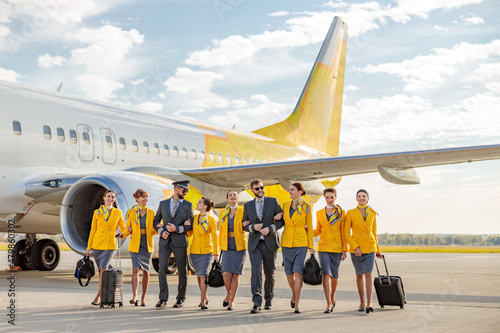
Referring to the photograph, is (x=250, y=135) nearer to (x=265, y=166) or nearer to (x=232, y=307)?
(x=265, y=166)

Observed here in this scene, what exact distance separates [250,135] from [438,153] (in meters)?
7.37

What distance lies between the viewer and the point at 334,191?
261 inches

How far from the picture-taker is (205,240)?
6863mm

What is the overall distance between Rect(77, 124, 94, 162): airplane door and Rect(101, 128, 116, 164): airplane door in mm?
271

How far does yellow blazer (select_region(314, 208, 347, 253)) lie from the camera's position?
6.53m

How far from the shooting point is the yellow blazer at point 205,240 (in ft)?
22.5

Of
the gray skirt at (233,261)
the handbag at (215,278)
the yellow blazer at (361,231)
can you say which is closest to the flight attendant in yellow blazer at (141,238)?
the handbag at (215,278)

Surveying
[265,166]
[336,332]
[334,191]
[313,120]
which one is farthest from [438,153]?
[313,120]

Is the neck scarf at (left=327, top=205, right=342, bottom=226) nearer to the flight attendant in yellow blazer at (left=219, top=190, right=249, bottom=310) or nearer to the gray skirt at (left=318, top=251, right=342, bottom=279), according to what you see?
the gray skirt at (left=318, top=251, right=342, bottom=279)

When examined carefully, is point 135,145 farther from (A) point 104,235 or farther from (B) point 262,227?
(B) point 262,227

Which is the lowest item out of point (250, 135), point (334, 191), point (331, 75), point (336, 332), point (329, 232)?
point (336, 332)

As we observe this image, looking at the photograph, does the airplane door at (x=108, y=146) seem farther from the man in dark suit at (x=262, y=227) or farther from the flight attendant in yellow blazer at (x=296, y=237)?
the flight attendant in yellow blazer at (x=296, y=237)

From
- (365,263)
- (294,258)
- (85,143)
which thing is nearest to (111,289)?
(294,258)

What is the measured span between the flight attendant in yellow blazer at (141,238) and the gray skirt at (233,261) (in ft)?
3.08
